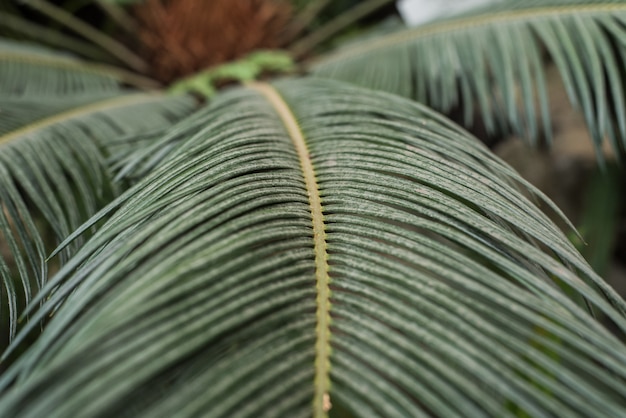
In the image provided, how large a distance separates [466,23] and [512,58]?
0.12 metres

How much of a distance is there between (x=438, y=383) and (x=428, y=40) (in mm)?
909

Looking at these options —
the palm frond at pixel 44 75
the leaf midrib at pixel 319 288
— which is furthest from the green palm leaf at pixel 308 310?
the palm frond at pixel 44 75

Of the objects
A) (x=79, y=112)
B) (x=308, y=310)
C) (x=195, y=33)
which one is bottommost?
(x=308, y=310)

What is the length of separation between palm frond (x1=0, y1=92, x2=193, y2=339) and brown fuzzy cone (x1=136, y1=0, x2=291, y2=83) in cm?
47

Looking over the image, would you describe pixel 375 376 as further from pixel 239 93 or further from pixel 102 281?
pixel 239 93

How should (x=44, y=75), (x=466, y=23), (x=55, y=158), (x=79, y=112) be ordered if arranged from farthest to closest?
(x=44, y=75)
(x=466, y=23)
(x=79, y=112)
(x=55, y=158)

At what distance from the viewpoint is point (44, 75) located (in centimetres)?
122

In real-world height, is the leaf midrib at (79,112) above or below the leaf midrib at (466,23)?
below

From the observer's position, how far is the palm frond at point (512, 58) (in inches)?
32.6

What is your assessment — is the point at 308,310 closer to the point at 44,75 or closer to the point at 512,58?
the point at 512,58

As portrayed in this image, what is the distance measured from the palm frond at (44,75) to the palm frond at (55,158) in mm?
207

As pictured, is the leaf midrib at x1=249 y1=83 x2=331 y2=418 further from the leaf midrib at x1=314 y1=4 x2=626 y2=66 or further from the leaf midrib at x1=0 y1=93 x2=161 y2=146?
→ the leaf midrib at x1=314 y1=4 x2=626 y2=66

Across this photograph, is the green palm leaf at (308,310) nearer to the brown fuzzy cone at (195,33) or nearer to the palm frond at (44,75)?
the palm frond at (44,75)

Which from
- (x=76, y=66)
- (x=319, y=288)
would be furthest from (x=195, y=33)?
(x=319, y=288)
